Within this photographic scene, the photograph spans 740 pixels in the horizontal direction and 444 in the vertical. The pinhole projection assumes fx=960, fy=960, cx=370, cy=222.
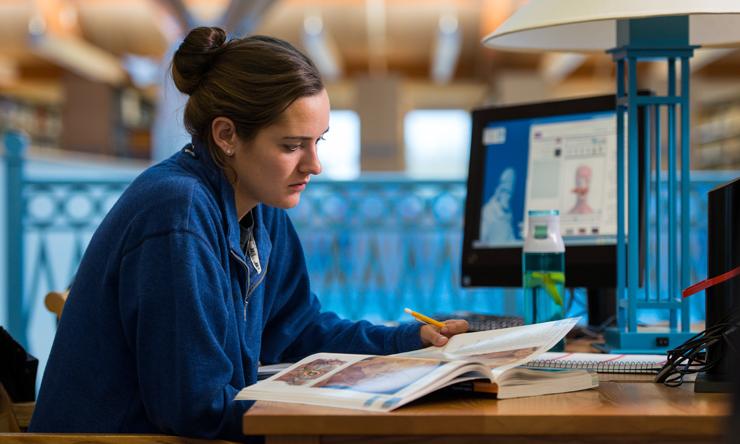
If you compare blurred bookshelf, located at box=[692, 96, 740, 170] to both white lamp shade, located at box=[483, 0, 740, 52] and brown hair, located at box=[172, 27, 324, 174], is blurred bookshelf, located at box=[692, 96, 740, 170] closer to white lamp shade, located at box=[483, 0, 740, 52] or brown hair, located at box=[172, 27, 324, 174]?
white lamp shade, located at box=[483, 0, 740, 52]

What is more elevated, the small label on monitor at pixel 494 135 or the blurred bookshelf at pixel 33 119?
the blurred bookshelf at pixel 33 119

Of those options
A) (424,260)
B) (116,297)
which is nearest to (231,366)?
(116,297)

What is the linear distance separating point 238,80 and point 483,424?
2.32 ft

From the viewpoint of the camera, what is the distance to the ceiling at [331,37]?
10.4m

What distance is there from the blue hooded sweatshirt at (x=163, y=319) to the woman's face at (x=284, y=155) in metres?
0.05

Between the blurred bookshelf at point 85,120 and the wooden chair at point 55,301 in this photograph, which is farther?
the blurred bookshelf at point 85,120

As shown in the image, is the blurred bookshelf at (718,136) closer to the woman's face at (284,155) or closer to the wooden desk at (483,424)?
the woman's face at (284,155)

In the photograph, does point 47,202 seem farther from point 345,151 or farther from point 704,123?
point 345,151

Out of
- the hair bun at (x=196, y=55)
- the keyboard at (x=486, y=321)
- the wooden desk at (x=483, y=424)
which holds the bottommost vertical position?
the wooden desk at (x=483, y=424)

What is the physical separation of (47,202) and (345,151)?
13.8 meters

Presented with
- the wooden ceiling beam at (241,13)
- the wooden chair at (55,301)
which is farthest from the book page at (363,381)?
the wooden ceiling beam at (241,13)

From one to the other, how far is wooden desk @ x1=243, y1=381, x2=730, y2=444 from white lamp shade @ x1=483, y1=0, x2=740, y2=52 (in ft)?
2.28

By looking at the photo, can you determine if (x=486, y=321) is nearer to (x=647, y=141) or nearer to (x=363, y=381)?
(x=647, y=141)

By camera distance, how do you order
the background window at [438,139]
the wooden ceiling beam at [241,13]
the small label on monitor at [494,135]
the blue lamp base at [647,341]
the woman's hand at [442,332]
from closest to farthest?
the woman's hand at [442,332] < the blue lamp base at [647,341] < the small label on monitor at [494,135] < the wooden ceiling beam at [241,13] < the background window at [438,139]
